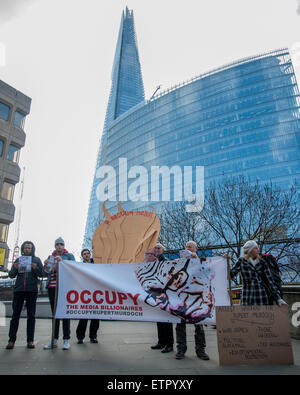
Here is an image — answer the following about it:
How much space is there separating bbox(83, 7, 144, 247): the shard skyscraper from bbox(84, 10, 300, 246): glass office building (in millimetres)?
53526

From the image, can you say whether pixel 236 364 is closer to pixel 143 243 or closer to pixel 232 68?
pixel 143 243

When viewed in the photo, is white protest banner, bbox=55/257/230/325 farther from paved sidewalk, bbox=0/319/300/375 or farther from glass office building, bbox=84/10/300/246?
glass office building, bbox=84/10/300/246

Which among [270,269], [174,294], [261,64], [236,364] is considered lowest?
[236,364]

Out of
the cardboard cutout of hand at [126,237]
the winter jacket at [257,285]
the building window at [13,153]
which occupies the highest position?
the building window at [13,153]

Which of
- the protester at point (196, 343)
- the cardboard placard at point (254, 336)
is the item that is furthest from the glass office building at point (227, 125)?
the cardboard placard at point (254, 336)

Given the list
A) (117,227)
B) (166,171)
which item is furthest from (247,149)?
(117,227)

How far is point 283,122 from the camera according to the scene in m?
72.9

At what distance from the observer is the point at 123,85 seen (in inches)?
6496

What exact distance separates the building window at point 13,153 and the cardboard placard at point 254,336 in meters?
26.6

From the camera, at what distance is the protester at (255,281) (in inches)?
184

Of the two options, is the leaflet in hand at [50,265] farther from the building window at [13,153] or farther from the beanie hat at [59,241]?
the building window at [13,153]

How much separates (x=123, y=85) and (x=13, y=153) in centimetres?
15103

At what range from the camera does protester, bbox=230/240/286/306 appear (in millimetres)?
4668
